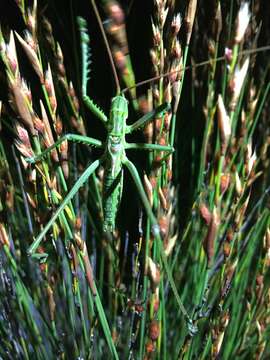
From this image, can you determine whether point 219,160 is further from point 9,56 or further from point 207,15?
point 207,15

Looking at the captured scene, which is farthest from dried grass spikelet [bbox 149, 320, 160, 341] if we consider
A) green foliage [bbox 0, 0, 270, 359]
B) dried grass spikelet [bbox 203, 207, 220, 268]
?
dried grass spikelet [bbox 203, 207, 220, 268]

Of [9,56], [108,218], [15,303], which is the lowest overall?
[15,303]

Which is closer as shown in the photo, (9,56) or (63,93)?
(9,56)

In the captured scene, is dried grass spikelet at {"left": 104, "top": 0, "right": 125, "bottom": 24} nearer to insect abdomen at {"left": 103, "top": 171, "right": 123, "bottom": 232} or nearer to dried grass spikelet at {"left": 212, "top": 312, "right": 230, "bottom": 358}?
insect abdomen at {"left": 103, "top": 171, "right": 123, "bottom": 232}

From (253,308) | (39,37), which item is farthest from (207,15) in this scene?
(253,308)

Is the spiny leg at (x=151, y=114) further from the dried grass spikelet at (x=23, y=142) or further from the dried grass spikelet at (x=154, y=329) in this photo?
the dried grass spikelet at (x=154, y=329)

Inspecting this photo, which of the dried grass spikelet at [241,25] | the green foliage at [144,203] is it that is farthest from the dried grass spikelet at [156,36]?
the dried grass spikelet at [241,25]
